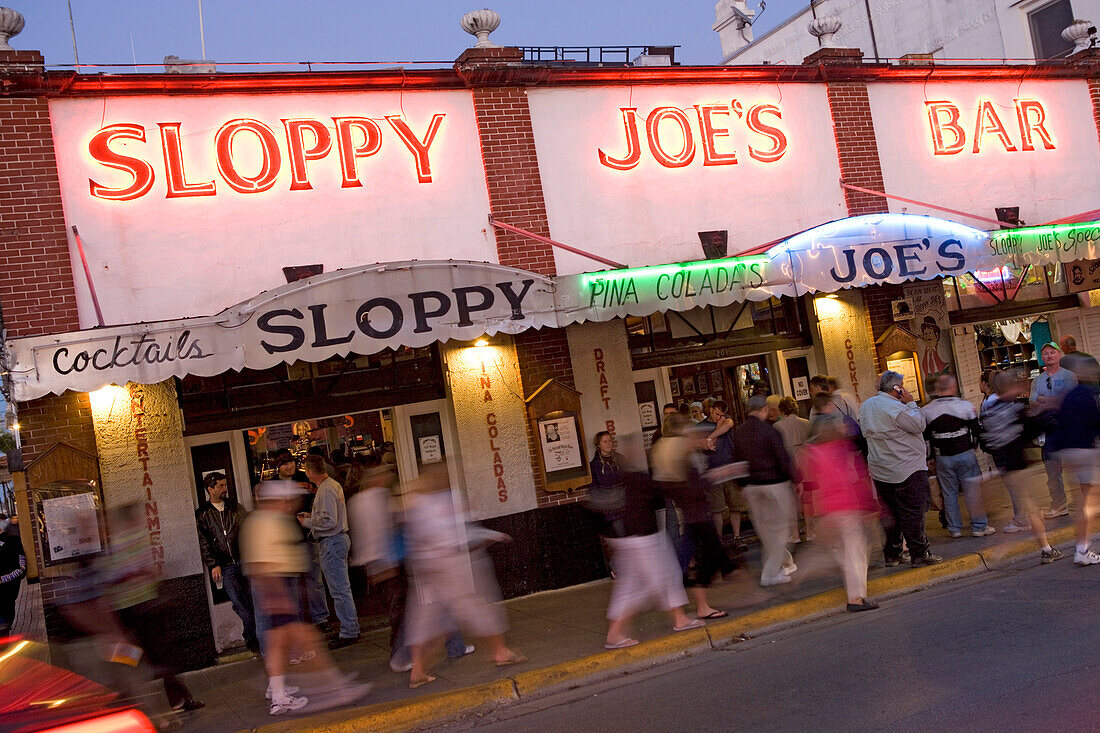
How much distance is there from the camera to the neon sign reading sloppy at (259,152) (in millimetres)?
9633

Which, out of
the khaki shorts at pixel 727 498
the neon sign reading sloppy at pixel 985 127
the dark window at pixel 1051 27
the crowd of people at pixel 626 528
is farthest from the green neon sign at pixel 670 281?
the dark window at pixel 1051 27

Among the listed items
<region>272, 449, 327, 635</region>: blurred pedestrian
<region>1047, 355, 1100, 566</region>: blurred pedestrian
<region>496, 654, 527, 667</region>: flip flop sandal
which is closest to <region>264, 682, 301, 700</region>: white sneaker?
<region>496, 654, 527, 667</region>: flip flop sandal

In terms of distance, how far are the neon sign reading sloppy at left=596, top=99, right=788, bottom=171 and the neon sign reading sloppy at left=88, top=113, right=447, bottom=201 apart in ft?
8.09

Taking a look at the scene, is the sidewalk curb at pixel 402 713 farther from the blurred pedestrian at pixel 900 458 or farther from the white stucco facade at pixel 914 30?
the white stucco facade at pixel 914 30

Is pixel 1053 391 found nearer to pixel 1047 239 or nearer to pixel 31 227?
pixel 1047 239

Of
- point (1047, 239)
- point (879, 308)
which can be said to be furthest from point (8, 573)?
point (1047, 239)

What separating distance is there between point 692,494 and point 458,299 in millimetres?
2967

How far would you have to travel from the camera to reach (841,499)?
7.96 m

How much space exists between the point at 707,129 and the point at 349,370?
556cm

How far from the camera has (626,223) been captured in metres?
11.6

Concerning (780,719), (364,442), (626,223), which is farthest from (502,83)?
(780,719)

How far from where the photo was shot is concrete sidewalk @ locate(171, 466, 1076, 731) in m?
7.05

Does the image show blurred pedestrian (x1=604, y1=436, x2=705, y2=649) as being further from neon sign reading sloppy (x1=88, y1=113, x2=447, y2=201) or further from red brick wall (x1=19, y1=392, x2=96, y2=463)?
red brick wall (x1=19, y1=392, x2=96, y2=463)

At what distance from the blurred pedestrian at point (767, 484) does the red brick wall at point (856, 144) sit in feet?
16.8
